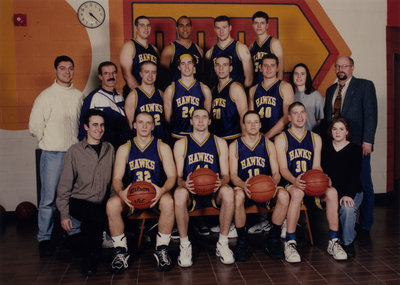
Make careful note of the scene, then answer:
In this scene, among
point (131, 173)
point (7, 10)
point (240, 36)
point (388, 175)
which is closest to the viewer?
point (131, 173)

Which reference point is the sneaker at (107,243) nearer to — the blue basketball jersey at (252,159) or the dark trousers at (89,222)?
the dark trousers at (89,222)

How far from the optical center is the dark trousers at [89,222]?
310cm

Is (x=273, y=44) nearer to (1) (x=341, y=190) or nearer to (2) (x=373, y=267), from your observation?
(1) (x=341, y=190)

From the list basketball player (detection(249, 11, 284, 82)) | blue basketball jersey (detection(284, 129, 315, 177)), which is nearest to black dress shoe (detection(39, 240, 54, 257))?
blue basketball jersey (detection(284, 129, 315, 177))

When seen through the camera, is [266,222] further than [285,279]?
Yes

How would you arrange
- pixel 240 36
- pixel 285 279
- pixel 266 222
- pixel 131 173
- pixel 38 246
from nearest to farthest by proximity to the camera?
pixel 285 279 < pixel 131 173 < pixel 38 246 < pixel 266 222 < pixel 240 36

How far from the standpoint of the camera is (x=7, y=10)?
4.62 m

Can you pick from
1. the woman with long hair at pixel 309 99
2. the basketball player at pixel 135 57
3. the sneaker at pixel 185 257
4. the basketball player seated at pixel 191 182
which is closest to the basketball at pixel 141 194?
the basketball player seated at pixel 191 182

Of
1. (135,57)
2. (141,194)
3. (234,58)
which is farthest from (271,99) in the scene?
(141,194)

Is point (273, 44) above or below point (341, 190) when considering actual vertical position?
above

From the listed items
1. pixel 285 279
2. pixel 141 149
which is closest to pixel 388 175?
pixel 285 279

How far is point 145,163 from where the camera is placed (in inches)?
132

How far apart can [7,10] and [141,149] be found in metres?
2.76

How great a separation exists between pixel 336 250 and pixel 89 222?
6.75ft
